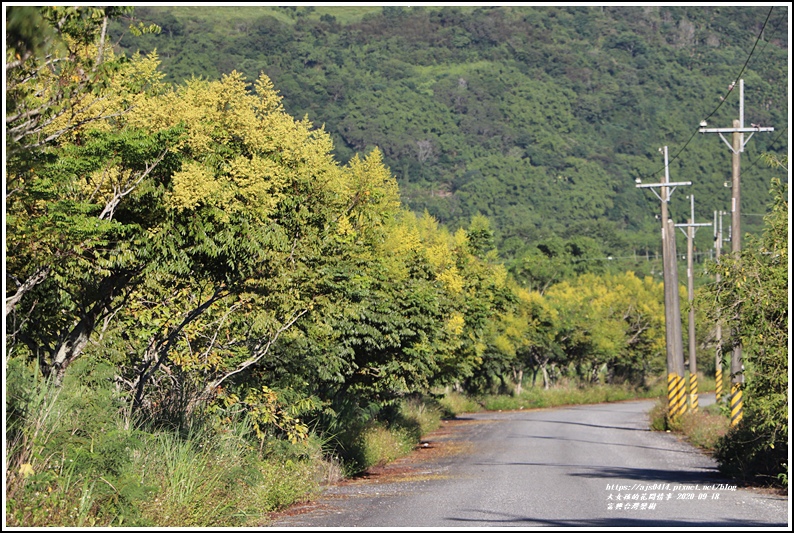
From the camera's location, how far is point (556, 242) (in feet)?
358

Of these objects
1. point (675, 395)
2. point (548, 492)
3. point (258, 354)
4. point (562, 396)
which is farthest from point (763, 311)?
point (562, 396)

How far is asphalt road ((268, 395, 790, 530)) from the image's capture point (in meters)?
13.9

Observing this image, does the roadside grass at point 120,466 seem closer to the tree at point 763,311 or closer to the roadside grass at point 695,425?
the tree at point 763,311

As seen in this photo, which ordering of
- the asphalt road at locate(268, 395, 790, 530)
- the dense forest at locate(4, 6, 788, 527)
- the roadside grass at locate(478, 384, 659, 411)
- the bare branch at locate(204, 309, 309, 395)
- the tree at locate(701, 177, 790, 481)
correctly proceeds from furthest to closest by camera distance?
the roadside grass at locate(478, 384, 659, 411) → the tree at locate(701, 177, 790, 481) → the bare branch at locate(204, 309, 309, 395) → the asphalt road at locate(268, 395, 790, 530) → the dense forest at locate(4, 6, 788, 527)

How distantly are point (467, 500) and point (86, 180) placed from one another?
7.80 m

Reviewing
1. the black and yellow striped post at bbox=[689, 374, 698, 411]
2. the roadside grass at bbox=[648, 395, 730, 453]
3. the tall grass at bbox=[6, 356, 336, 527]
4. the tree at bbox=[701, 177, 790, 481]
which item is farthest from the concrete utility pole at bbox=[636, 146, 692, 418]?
the tall grass at bbox=[6, 356, 336, 527]

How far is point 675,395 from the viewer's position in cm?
3566

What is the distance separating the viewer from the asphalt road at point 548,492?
548 inches

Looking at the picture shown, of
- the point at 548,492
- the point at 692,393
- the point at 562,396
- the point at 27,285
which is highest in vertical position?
the point at 27,285

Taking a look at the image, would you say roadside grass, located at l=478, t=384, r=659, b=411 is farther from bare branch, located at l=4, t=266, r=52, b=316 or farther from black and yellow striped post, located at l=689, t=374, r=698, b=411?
bare branch, located at l=4, t=266, r=52, b=316

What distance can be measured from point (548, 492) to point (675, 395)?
18997 mm

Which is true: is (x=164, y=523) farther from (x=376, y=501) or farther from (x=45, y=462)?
(x=376, y=501)

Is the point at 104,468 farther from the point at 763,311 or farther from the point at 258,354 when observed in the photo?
the point at 763,311

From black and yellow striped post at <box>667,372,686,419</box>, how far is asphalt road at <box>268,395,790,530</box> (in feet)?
9.12
